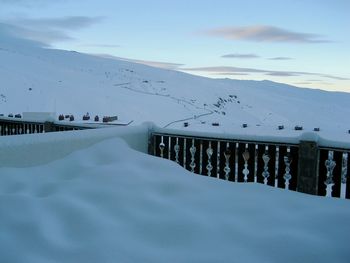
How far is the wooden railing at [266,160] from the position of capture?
604cm

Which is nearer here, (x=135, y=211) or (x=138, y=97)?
(x=135, y=211)

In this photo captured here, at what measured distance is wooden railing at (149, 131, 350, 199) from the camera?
19.8 ft

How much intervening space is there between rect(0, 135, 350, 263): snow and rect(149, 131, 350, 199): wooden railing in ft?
5.31

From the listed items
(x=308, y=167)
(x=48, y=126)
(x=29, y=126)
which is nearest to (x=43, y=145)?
(x=308, y=167)

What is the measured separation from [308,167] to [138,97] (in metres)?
42.8

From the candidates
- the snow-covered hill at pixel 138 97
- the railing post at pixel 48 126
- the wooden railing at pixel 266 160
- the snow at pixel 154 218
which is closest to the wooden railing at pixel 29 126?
the railing post at pixel 48 126

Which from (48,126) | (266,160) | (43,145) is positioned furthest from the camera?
(48,126)

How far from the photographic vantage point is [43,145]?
552cm

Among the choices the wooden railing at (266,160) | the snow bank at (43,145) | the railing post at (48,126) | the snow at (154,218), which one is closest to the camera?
the snow at (154,218)

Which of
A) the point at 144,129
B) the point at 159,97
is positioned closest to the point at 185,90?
the point at 159,97

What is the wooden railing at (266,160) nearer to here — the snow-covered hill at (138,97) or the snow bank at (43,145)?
the snow bank at (43,145)

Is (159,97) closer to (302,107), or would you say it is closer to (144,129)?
(302,107)

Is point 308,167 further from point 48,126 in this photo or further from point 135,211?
point 48,126

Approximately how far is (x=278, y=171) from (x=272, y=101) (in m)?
67.9
